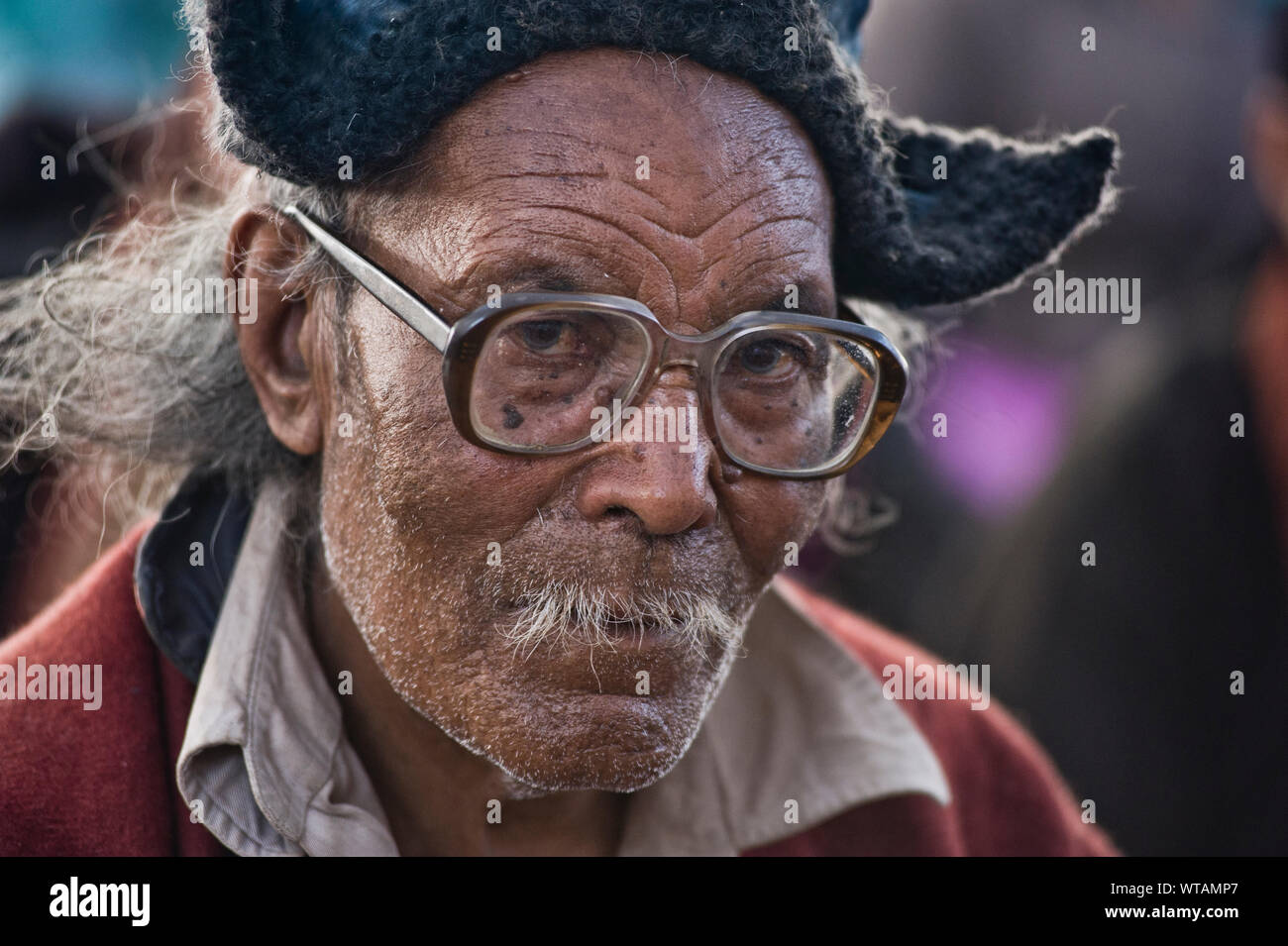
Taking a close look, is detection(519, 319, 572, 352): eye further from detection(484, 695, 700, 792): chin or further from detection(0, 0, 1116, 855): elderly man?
detection(484, 695, 700, 792): chin

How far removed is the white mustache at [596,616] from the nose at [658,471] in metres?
0.11

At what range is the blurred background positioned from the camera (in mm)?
3203

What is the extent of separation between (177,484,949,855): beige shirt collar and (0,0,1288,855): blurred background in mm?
711

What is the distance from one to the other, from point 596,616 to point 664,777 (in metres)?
0.63

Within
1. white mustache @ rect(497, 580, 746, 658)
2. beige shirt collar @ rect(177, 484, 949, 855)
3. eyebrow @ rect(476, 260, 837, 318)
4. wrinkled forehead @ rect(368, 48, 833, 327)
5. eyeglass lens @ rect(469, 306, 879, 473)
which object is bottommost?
beige shirt collar @ rect(177, 484, 949, 855)

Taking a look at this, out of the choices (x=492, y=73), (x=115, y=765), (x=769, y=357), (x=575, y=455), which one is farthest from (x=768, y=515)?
(x=115, y=765)

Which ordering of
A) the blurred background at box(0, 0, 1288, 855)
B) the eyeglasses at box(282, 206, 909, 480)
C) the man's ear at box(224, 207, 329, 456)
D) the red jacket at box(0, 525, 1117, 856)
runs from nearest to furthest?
the eyeglasses at box(282, 206, 909, 480)
the red jacket at box(0, 525, 1117, 856)
the man's ear at box(224, 207, 329, 456)
the blurred background at box(0, 0, 1288, 855)

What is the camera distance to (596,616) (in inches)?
72.9

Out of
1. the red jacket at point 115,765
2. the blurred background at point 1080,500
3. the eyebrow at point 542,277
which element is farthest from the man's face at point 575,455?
the blurred background at point 1080,500

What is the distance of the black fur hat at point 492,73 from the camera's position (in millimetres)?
1783

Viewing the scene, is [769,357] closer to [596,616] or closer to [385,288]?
[596,616]

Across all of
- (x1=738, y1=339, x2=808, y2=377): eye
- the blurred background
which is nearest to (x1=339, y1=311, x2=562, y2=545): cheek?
(x1=738, y1=339, x2=808, y2=377): eye

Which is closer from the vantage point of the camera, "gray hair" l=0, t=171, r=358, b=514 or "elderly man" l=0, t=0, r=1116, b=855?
"elderly man" l=0, t=0, r=1116, b=855

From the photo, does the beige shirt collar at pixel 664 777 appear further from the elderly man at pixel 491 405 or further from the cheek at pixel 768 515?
the cheek at pixel 768 515
